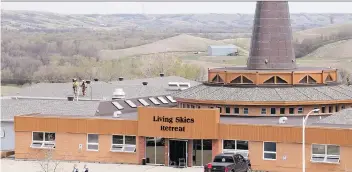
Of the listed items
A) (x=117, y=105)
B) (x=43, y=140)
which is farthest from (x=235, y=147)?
(x=43, y=140)

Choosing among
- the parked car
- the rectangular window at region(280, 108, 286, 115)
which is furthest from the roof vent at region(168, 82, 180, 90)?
the parked car

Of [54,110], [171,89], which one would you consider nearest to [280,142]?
[54,110]

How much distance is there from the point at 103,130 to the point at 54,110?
22.7 ft

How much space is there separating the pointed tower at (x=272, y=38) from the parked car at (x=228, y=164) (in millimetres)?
15513

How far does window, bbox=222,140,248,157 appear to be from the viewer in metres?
62.7

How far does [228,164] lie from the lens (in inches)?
2176

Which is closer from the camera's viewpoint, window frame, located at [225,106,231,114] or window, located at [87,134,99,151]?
window, located at [87,134,99,151]

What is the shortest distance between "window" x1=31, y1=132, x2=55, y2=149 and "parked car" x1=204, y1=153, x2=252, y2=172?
15.2 metres

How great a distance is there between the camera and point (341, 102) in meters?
68.6

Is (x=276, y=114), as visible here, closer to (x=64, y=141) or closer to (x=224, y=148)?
(x=224, y=148)

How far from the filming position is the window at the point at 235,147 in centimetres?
6268

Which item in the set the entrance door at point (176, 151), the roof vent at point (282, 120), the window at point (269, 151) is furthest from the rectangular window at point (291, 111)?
the entrance door at point (176, 151)

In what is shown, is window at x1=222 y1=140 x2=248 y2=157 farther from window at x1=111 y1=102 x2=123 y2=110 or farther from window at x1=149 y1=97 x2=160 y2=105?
window at x1=149 y1=97 x2=160 y2=105

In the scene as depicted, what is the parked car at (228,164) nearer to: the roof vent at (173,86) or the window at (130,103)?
the window at (130,103)
